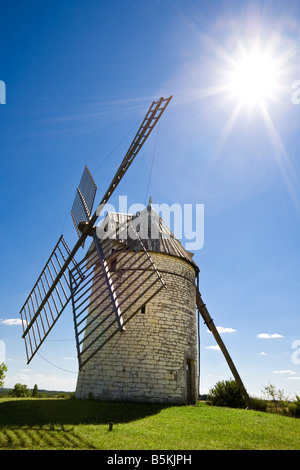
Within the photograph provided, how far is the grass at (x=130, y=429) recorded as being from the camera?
516 cm

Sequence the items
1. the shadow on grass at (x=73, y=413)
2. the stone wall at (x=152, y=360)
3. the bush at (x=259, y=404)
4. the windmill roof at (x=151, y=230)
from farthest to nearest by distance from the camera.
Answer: the bush at (x=259, y=404) → the windmill roof at (x=151, y=230) → the stone wall at (x=152, y=360) → the shadow on grass at (x=73, y=413)

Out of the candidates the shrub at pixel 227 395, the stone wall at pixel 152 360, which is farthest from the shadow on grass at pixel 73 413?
the shrub at pixel 227 395

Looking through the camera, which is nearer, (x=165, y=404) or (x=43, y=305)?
(x=165, y=404)

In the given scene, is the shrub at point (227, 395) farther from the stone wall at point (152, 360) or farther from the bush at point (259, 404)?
the stone wall at point (152, 360)

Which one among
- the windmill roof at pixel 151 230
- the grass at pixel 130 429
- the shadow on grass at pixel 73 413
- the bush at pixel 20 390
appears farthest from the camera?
the bush at pixel 20 390

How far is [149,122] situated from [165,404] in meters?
9.98

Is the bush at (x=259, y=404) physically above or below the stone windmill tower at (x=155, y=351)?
below

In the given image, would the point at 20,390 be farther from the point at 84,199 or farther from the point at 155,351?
the point at 84,199

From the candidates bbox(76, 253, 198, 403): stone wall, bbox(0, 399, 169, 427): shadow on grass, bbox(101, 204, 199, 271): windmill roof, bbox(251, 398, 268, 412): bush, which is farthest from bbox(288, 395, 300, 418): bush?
bbox(101, 204, 199, 271): windmill roof

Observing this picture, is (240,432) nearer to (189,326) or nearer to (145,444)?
(145,444)

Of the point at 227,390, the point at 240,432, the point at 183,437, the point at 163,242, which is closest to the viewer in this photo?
the point at 183,437

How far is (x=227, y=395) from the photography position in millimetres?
13914
